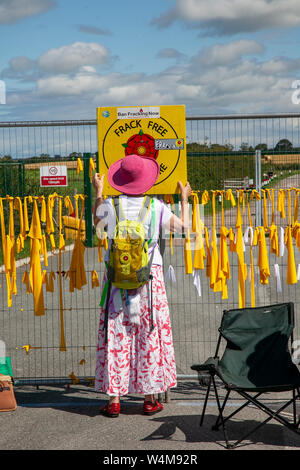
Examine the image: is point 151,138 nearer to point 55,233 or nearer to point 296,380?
point 55,233

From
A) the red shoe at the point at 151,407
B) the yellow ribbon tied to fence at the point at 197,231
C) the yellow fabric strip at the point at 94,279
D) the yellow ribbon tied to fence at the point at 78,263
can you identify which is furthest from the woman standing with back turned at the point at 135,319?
the yellow fabric strip at the point at 94,279

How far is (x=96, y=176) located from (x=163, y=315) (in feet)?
3.99

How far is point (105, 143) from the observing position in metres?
4.94

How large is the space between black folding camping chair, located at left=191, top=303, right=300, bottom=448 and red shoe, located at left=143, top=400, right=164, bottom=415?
447 millimetres

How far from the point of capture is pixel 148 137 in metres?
4.91

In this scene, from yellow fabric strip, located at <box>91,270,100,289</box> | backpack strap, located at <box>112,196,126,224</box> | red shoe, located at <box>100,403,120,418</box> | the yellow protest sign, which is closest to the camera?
backpack strap, located at <box>112,196,126,224</box>

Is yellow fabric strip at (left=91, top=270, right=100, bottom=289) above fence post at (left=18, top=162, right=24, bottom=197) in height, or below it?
below

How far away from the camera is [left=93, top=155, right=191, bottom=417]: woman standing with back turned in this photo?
4555 millimetres

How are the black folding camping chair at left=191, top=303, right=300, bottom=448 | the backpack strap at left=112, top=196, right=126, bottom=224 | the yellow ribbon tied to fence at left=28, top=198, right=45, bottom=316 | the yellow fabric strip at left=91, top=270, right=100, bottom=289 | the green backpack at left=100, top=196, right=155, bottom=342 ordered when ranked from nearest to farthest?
the black folding camping chair at left=191, top=303, right=300, bottom=448, the green backpack at left=100, top=196, right=155, bottom=342, the backpack strap at left=112, top=196, right=126, bottom=224, the yellow ribbon tied to fence at left=28, top=198, right=45, bottom=316, the yellow fabric strip at left=91, top=270, right=100, bottom=289

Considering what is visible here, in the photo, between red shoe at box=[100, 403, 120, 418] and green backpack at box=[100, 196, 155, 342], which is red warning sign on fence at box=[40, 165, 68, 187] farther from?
red shoe at box=[100, 403, 120, 418]

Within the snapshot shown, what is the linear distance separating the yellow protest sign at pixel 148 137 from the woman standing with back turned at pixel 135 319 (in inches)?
11.2

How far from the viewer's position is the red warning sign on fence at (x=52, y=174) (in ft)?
16.6

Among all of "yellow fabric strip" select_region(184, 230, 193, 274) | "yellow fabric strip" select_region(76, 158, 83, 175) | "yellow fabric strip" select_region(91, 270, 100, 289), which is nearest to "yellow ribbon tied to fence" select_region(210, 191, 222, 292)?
"yellow fabric strip" select_region(184, 230, 193, 274)

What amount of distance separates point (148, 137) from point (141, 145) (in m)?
0.09
